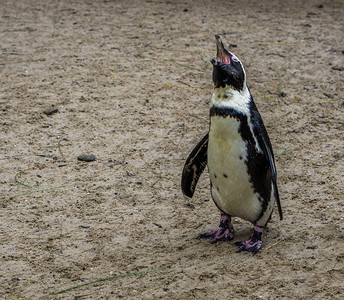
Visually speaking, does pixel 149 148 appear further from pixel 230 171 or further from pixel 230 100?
pixel 230 100

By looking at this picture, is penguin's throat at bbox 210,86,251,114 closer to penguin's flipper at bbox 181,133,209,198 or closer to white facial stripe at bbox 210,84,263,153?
white facial stripe at bbox 210,84,263,153

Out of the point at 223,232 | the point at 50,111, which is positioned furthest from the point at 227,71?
the point at 50,111

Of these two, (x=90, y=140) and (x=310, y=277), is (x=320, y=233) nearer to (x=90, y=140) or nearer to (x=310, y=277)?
(x=310, y=277)

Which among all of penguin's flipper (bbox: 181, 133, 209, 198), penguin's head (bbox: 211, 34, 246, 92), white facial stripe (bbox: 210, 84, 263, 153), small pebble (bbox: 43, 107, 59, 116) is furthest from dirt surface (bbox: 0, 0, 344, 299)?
penguin's head (bbox: 211, 34, 246, 92)

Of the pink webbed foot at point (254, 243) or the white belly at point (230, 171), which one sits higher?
the white belly at point (230, 171)

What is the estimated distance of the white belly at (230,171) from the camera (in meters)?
2.78

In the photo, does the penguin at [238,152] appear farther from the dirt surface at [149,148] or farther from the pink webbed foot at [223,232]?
the dirt surface at [149,148]

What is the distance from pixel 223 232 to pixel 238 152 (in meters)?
0.57

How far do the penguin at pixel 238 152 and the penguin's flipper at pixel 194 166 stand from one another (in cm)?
8

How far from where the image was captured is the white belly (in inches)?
110

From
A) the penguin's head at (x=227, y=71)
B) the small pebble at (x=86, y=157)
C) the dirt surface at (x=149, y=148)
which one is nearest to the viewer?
the penguin's head at (x=227, y=71)

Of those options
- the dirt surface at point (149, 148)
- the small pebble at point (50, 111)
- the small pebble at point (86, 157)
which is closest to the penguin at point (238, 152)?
the dirt surface at point (149, 148)

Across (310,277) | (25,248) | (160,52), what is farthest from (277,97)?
(25,248)

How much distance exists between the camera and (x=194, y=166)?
10.5 ft
